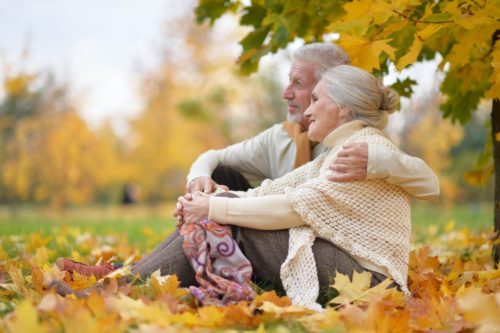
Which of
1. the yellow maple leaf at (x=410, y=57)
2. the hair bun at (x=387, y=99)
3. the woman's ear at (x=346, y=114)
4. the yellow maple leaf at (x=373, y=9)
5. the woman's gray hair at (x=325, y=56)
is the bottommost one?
the woman's ear at (x=346, y=114)

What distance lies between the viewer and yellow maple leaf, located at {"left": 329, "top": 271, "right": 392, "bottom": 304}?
2424 mm

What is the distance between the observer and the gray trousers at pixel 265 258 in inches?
103

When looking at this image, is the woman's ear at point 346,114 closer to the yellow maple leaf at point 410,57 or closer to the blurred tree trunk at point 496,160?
the yellow maple leaf at point 410,57

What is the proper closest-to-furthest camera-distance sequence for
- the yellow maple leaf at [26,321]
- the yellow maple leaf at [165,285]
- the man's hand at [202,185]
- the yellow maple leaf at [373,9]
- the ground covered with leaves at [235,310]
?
the yellow maple leaf at [26,321]
the ground covered with leaves at [235,310]
the yellow maple leaf at [165,285]
the yellow maple leaf at [373,9]
the man's hand at [202,185]

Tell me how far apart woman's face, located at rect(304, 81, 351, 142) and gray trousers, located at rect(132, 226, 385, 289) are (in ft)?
1.63

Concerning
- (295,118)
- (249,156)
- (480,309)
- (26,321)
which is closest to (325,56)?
(295,118)

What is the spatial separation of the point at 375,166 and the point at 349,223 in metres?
0.26

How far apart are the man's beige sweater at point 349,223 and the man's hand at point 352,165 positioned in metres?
0.04

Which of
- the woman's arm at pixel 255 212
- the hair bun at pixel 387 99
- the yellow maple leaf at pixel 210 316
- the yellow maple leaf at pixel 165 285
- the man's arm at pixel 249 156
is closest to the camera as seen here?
the yellow maple leaf at pixel 210 316

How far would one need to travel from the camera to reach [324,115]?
2.84 m

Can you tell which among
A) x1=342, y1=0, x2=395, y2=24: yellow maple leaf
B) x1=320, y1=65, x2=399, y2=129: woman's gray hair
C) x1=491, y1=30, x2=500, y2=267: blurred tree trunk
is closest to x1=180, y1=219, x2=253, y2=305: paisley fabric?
x1=320, y1=65, x2=399, y2=129: woman's gray hair

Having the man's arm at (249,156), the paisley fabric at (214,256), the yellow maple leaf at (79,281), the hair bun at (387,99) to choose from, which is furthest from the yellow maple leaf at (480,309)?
the man's arm at (249,156)

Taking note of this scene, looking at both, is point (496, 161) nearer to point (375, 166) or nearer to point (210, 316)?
point (375, 166)

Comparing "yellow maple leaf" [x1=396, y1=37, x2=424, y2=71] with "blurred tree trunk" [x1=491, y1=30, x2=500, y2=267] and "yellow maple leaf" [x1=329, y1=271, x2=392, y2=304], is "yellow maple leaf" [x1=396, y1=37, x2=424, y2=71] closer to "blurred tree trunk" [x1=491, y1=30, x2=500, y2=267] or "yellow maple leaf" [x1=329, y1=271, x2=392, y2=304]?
"yellow maple leaf" [x1=329, y1=271, x2=392, y2=304]
